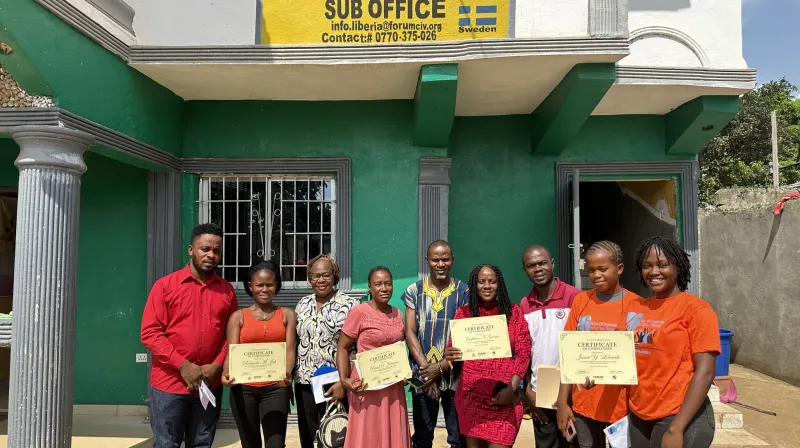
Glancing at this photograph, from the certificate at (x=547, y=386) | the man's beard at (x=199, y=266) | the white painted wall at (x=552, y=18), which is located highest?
the white painted wall at (x=552, y=18)

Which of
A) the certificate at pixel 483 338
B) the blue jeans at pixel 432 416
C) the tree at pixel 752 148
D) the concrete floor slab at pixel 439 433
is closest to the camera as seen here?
the certificate at pixel 483 338

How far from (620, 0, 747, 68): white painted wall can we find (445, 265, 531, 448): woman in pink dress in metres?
3.07

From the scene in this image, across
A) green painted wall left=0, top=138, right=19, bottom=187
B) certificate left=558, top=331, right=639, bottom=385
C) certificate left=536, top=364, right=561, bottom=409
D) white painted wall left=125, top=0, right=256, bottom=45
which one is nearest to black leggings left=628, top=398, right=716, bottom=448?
certificate left=558, top=331, right=639, bottom=385

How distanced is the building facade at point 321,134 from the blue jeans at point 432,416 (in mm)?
1847

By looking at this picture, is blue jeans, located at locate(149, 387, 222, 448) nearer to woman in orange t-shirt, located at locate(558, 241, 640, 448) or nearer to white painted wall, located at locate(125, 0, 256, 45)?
woman in orange t-shirt, located at locate(558, 241, 640, 448)

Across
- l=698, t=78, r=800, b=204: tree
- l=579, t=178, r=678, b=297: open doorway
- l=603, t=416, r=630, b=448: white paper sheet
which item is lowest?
l=603, t=416, r=630, b=448: white paper sheet

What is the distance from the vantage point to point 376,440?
2998mm

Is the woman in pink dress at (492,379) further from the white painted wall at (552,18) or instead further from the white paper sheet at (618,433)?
the white painted wall at (552,18)

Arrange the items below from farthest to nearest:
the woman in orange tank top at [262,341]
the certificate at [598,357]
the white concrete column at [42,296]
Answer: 1. the white concrete column at [42,296]
2. the woman in orange tank top at [262,341]
3. the certificate at [598,357]

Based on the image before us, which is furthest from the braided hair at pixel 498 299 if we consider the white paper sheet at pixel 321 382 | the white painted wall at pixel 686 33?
the white painted wall at pixel 686 33

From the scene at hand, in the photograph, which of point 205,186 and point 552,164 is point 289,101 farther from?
point 552,164

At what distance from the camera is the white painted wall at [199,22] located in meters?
4.37

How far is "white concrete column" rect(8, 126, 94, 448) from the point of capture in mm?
3395

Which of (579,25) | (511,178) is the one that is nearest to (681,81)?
(579,25)
